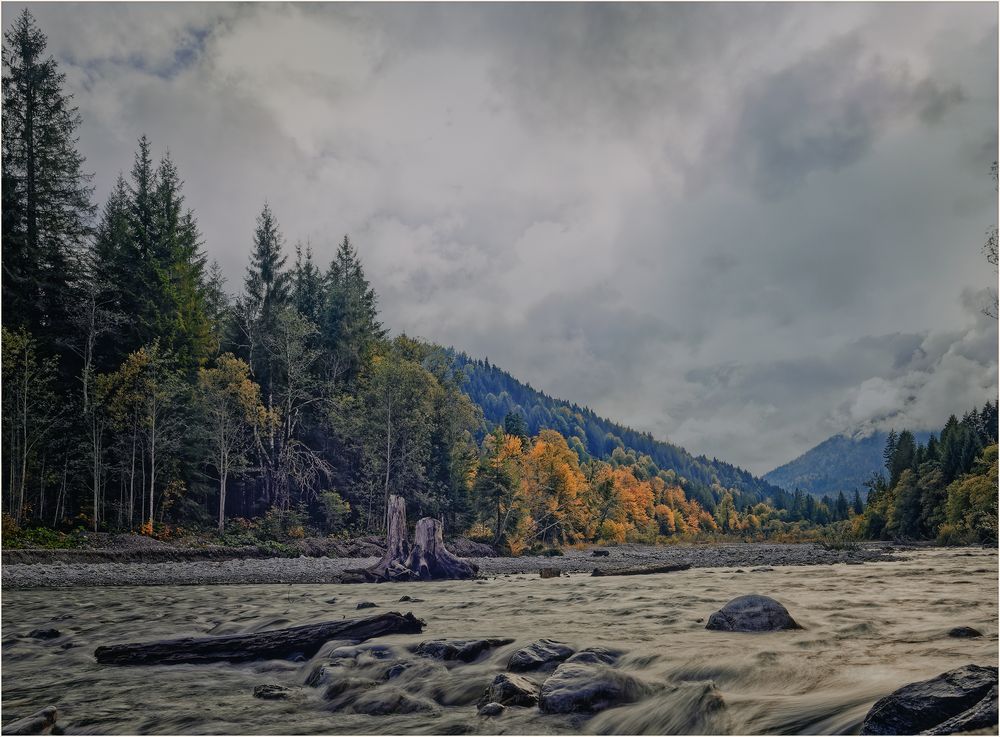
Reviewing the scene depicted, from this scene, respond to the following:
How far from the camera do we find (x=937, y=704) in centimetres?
393

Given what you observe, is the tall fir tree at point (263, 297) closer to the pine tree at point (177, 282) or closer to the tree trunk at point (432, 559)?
the pine tree at point (177, 282)

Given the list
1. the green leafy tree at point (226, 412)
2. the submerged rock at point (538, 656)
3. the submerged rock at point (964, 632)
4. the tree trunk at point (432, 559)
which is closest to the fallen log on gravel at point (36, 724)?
the submerged rock at point (538, 656)

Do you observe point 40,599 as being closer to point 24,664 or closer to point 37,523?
point 24,664

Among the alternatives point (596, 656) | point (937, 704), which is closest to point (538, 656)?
point (596, 656)

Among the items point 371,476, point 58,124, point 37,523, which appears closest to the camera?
point 37,523

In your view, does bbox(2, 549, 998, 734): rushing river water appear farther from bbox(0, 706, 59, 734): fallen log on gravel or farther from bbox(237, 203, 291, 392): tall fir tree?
bbox(237, 203, 291, 392): tall fir tree

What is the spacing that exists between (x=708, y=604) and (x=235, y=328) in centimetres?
5405

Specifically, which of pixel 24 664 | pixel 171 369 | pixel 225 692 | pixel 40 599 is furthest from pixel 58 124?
pixel 225 692

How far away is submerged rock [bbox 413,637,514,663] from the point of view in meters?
8.13

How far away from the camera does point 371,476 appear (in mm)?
54125

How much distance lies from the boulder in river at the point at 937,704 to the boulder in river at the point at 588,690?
7.43 ft

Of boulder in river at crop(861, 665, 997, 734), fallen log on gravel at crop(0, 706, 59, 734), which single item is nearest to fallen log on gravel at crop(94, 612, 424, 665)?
fallen log on gravel at crop(0, 706, 59, 734)

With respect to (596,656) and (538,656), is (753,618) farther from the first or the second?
(538,656)

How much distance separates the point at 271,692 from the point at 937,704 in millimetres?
6355
